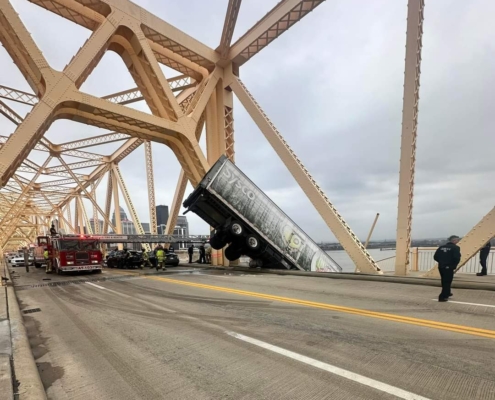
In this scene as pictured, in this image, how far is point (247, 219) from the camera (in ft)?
44.7

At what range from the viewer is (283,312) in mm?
6043

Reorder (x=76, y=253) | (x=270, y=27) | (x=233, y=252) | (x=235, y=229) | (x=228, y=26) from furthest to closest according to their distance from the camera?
(x=76, y=253) < (x=228, y=26) < (x=233, y=252) < (x=270, y=27) < (x=235, y=229)

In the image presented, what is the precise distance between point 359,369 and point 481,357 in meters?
1.66

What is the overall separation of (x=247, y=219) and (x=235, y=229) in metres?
0.77

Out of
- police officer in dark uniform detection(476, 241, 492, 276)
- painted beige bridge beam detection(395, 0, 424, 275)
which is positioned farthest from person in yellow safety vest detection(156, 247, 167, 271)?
police officer in dark uniform detection(476, 241, 492, 276)

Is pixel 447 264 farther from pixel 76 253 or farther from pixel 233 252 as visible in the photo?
pixel 76 253

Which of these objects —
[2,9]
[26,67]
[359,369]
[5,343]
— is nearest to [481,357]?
[359,369]

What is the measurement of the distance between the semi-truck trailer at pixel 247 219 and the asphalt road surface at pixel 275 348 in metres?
6.25

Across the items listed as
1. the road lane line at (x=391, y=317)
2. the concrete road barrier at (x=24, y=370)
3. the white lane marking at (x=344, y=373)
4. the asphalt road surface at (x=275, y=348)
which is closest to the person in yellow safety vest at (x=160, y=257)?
the asphalt road surface at (x=275, y=348)

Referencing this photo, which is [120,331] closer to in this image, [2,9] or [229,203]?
[229,203]

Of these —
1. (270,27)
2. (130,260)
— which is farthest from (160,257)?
(270,27)

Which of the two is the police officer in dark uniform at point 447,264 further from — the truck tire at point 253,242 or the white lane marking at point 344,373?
the truck tire at point 253,242

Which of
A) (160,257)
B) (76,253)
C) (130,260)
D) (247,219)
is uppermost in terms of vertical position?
(247,219)

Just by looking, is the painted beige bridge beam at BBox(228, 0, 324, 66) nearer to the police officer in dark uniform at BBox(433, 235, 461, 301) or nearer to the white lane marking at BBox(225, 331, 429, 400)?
the police officer in dark uniform at BBox(433, 235, 461, 301)
